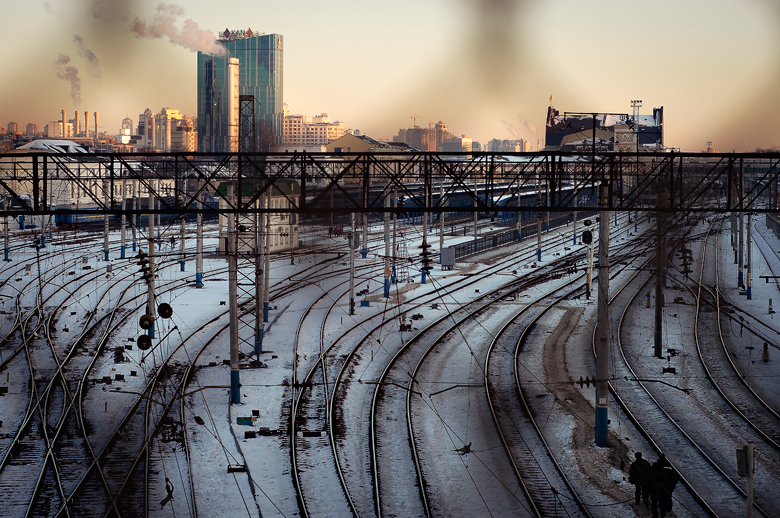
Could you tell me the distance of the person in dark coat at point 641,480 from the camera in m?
10.5

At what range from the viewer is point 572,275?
33.9m

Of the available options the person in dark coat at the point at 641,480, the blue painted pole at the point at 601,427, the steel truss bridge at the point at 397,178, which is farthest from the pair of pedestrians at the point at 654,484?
the steel truss bridge at the point at 397,178

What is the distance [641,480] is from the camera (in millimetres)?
10656

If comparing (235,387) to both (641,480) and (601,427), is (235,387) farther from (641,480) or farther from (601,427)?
(641,480)

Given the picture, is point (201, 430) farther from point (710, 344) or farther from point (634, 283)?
point (634, 283)

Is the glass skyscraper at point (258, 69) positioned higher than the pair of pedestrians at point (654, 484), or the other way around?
the glass skyscraper at point (258, 69)

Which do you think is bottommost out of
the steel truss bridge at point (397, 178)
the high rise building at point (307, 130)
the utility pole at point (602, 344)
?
the utility pole at point (602, 344)

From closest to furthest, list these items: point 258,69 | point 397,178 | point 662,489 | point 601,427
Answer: point 662,489, point 397,178, point 601,427, point 258,69

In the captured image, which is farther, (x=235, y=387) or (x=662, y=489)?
(x=235, y=387)

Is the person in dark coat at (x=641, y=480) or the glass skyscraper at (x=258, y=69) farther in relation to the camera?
the glass skyscraper at (x=258, y=69)

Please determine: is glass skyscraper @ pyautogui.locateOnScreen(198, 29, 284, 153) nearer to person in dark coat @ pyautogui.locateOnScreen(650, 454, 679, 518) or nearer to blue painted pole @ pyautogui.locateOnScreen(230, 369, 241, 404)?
blue painted pole @ pyautogui.locateOnScreen(230, 369, 241, 404)

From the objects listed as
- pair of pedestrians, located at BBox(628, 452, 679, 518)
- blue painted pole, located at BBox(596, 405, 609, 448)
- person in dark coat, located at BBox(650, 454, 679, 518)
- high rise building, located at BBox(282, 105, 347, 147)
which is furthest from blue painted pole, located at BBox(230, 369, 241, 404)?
high rise building, located at BBox(282, 105, 347, 147)

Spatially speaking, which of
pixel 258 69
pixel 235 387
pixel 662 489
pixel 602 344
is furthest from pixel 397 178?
pixel 258 69

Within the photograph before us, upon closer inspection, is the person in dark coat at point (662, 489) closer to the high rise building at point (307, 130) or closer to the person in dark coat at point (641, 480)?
the person in dark coat at point (641, 480)
